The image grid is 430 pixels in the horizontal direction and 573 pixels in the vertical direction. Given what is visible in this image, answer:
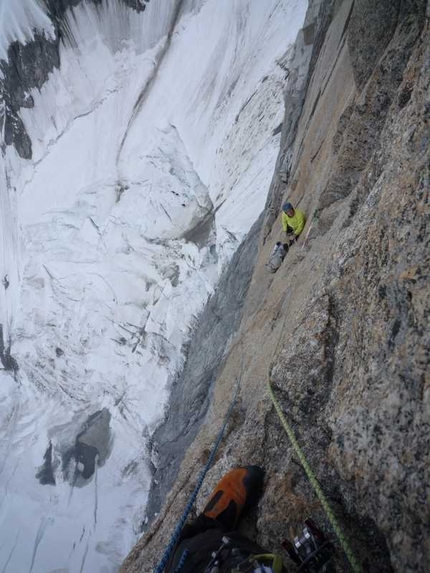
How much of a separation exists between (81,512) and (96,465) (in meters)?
1.76

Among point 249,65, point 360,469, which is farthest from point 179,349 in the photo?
point 360,469

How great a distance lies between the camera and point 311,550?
6.37 feet

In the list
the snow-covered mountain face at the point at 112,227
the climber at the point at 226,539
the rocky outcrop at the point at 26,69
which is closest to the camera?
the climber at the point at 226,539

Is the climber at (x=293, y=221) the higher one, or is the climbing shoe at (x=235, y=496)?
the climber at (x=293, y=221)

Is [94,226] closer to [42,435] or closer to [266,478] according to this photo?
[42,435]

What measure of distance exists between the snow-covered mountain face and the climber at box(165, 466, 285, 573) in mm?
9400

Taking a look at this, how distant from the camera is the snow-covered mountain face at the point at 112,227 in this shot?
12.3 meters

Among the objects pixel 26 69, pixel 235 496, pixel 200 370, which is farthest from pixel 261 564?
pixel 26 69

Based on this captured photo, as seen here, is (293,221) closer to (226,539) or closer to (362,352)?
(362,352)

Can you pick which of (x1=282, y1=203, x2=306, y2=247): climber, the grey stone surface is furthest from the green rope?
the grey stone surface

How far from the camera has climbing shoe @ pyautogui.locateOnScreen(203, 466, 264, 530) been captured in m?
2.54

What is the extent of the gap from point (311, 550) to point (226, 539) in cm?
45

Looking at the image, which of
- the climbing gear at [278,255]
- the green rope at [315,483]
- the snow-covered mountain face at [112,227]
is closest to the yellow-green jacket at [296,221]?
the climbing gear at [278,255]

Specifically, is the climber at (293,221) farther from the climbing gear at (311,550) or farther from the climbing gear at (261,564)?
the climbing gear at (261,564)
